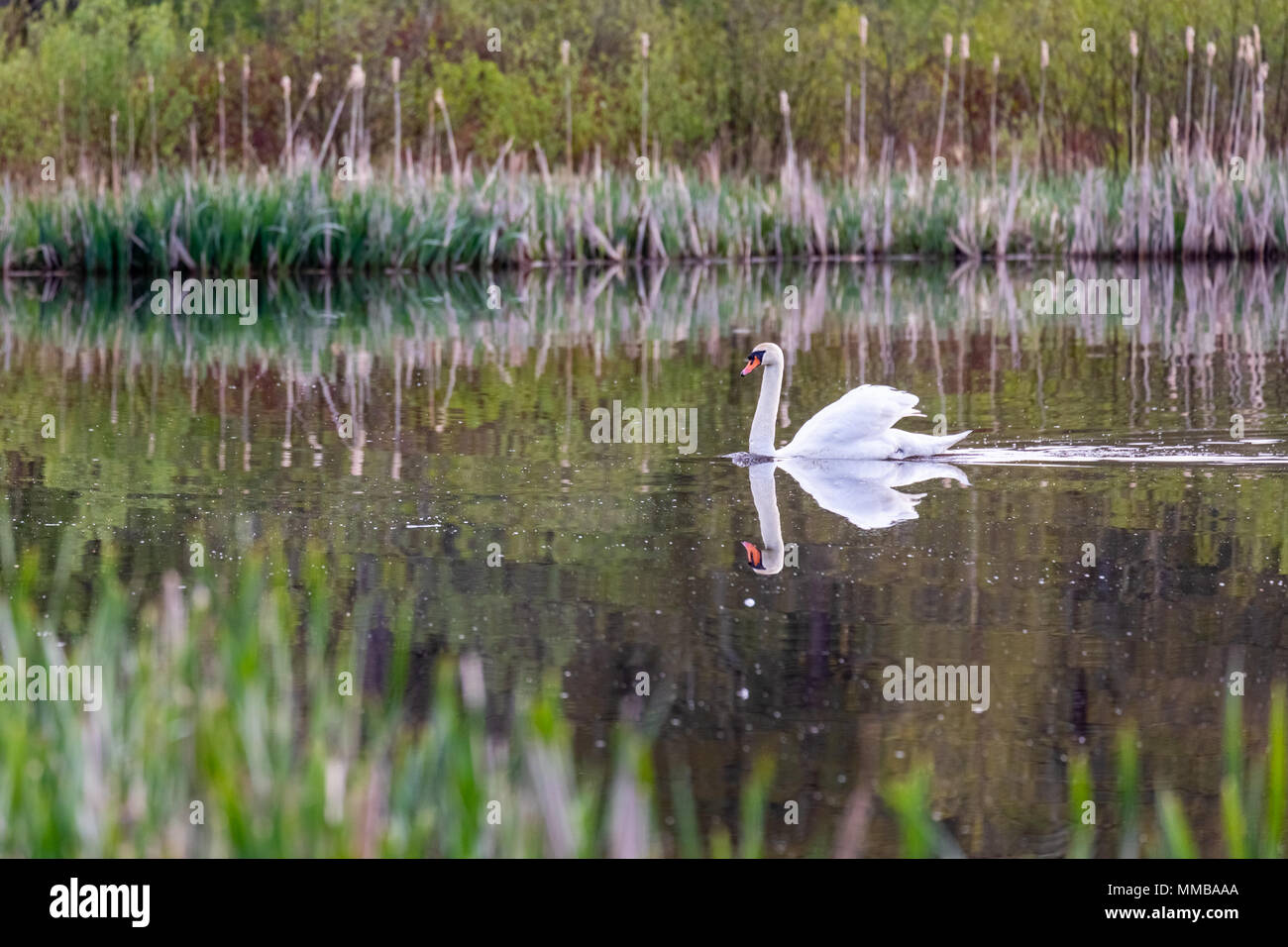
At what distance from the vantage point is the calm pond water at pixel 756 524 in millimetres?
4629

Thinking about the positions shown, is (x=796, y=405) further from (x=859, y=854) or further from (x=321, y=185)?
(x=321, y=185)

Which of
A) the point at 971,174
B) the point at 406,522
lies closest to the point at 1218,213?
the point at 971,174

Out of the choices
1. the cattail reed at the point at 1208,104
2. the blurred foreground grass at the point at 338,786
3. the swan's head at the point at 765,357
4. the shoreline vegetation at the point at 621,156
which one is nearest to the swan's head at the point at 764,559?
the blurred foreground grass at the point at 338,786

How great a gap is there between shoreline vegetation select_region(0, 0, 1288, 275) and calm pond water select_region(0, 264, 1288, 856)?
5.32 metres

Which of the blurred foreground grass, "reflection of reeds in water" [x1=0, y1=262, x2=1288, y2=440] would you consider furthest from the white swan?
the blurred foreground grass

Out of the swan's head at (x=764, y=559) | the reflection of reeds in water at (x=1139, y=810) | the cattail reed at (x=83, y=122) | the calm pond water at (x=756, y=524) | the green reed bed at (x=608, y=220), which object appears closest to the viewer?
the reflection of reeds in water at (x=1139, y=810)

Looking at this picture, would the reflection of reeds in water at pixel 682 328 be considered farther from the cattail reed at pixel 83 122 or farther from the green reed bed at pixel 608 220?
the cattail reed at pixel 83 122

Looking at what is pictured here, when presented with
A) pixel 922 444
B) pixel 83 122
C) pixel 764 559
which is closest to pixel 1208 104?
pixel 83 122

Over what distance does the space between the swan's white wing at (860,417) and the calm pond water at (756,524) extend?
22cm

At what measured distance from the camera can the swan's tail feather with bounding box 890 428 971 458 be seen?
8.48 m

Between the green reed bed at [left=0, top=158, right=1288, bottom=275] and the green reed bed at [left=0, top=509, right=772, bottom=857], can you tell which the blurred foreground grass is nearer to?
the green reed bed at [left=0, top=509, right=772, bottom=857]

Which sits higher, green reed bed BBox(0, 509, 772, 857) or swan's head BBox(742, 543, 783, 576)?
swan's head BBox(742, 543, 783, 576)

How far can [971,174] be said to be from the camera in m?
22.2
